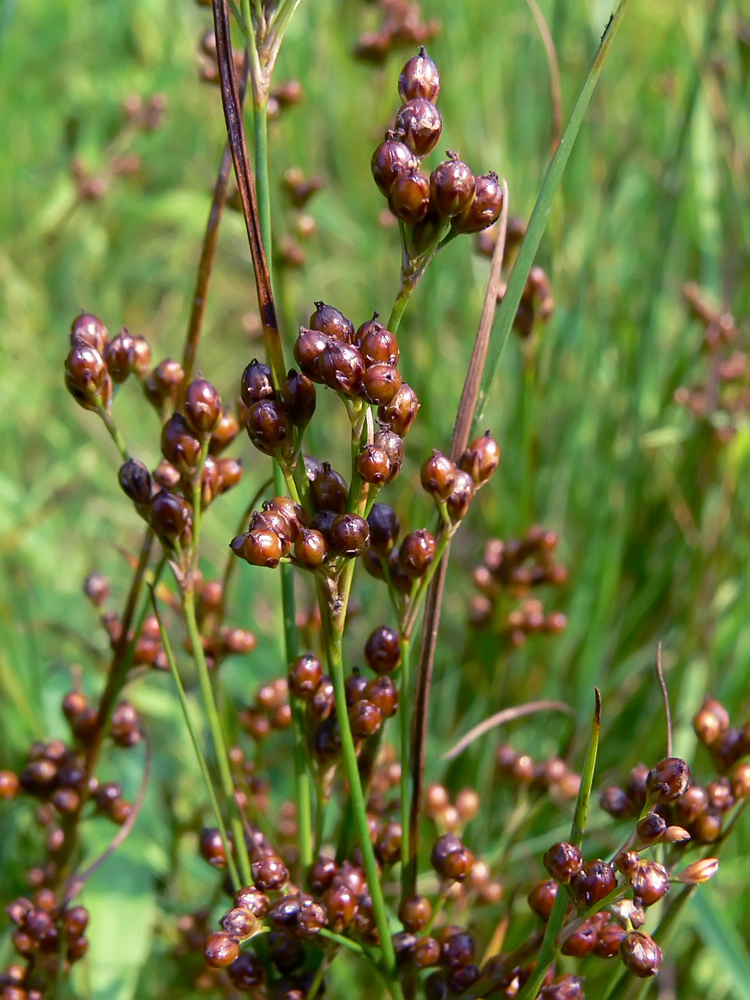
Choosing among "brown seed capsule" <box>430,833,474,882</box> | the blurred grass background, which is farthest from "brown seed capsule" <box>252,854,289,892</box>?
the blurred grass background

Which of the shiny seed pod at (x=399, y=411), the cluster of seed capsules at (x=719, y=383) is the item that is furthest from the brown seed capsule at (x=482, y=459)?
the cluster of seed capsules at (x=719, y=383)

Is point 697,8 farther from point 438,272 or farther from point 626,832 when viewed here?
point 626,832

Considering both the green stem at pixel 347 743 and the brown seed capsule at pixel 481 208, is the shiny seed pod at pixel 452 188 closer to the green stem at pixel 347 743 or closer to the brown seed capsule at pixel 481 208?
the brown seed capsule at pixel 481 208

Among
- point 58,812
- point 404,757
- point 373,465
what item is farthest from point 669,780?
point 58,812

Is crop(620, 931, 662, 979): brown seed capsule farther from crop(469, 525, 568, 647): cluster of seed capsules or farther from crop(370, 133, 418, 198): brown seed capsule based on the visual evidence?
crop(469, 525, 568, 647): cluster of seed capsules

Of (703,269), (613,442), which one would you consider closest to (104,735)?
(613,442)

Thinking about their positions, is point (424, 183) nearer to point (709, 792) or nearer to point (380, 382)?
point (380, 382)
